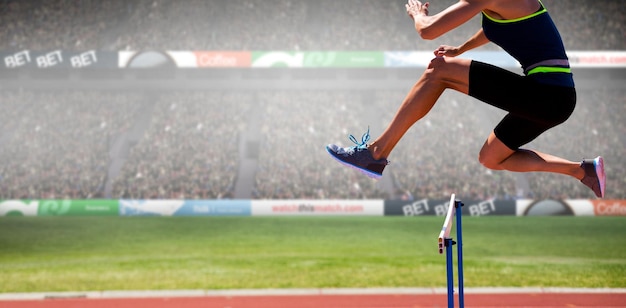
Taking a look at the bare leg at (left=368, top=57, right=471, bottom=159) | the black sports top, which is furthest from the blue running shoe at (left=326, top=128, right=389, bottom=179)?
the black sports top

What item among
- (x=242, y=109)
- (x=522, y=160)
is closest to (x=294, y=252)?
(x=522, y=160)

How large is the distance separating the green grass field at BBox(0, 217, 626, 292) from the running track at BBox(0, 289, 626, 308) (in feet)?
3.17

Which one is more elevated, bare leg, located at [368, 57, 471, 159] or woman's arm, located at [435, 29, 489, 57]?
woman's arm, located at [435, 29, 489, 57]

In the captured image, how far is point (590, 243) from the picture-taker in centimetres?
1675

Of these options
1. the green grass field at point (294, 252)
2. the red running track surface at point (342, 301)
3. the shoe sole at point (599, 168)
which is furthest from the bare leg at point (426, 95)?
the green grass field at point (294, 252)

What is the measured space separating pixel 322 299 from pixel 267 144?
23.5 meters

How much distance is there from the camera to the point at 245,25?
37.6 metres

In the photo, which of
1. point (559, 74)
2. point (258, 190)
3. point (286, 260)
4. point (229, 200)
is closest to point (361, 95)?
point (258, 190)

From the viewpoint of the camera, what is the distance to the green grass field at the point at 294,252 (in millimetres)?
10828

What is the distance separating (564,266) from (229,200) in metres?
15.3

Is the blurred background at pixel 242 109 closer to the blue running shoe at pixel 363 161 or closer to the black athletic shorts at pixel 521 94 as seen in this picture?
the blue running shoe at pixel 363 161

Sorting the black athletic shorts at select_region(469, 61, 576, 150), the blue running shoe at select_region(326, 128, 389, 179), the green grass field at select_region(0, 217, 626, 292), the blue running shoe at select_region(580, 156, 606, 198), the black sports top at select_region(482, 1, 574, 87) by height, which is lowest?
the green grass field at select_region(0, 217, 626, 292)

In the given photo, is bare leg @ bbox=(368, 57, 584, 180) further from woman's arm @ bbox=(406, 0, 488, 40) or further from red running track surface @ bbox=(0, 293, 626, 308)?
red running track surface @ bbox=(0, 293, 626, 308)

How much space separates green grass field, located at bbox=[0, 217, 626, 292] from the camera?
35.5ft
